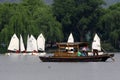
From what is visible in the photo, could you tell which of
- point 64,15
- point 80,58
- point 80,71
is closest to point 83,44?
point 80,58

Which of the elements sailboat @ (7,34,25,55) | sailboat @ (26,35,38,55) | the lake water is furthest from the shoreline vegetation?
the lake water

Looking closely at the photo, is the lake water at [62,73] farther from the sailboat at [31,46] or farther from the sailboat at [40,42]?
the sailboat at [40,42]

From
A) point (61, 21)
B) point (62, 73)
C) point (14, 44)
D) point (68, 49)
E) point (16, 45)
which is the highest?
point (61, 21)

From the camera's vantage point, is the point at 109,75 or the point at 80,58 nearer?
the point at 109,75

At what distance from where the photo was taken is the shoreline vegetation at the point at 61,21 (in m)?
132

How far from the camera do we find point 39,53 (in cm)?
12988

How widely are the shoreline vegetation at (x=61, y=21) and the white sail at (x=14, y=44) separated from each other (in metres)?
1.01

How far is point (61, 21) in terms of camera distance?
146000mm

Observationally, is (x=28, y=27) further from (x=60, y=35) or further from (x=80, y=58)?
(x=80, y=58)

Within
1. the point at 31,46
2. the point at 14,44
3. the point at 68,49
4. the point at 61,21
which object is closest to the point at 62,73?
the point at 68,49

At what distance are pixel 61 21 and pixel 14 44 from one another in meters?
17.3

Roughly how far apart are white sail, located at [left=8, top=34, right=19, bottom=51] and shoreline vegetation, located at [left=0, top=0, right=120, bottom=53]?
1.01 m

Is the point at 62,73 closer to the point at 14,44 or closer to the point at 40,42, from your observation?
the point at 40,42

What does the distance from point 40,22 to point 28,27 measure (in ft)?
14.2
